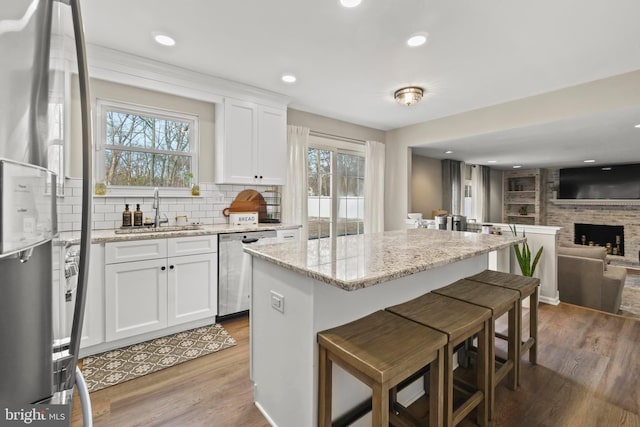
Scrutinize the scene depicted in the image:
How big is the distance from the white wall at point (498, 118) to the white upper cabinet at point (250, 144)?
7.50 feet

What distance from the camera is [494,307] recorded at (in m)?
1.63

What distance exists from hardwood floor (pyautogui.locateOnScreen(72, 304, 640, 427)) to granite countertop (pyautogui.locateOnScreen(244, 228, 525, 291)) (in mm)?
960

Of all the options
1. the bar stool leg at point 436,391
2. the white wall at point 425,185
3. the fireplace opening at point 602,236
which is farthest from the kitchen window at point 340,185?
the fireplace opening at point 602,236

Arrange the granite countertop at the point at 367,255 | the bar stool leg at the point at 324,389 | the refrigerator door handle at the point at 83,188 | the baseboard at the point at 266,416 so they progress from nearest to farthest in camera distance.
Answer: the refrigerator door handle at the point at 83,188 → the granite countertop at the point at 367,255 → the bar stool leg at the point at 324,389 → the baseboard at the point at 266,416

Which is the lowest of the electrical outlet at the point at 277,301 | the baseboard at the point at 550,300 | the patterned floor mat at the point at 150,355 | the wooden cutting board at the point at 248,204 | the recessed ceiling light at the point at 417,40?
the patterned floor mat at the point at 150,355

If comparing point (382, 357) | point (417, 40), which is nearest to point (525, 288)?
point (382, 357)

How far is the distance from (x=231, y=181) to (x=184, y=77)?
1.15 metres

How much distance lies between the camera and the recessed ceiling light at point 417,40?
92.3 inches

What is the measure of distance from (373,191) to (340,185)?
2.08 ft

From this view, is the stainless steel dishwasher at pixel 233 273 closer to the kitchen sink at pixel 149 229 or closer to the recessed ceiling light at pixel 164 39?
the kitchen sink at pixel 149 229

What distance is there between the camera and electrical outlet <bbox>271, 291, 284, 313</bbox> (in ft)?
4.89

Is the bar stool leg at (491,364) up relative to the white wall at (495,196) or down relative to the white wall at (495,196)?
down

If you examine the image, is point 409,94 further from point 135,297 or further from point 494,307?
point 135,297

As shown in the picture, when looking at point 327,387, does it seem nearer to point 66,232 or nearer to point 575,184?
point 66,232
